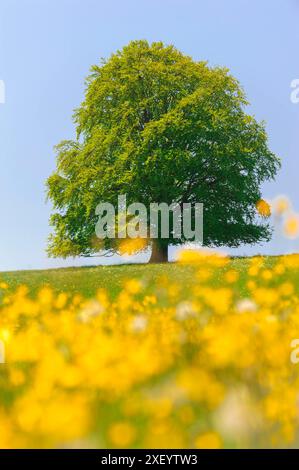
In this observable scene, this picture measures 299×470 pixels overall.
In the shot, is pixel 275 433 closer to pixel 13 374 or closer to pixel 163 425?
pixel 163 425

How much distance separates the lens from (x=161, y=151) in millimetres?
23938

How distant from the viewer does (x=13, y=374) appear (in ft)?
17.5

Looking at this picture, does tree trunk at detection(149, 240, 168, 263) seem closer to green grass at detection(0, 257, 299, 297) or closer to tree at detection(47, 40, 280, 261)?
tree at detection(47, 40, 280, 261)

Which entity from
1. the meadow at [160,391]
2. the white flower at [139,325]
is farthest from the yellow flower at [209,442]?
the white flower at [139,325]

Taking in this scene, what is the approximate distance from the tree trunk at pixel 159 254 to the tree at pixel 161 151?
5 cm

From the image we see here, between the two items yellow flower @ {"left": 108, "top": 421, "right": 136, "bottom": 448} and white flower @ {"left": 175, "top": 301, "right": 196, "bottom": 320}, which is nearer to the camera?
yellow flower @ {"left": 108, "top": 421, "right": 136, "bottom": 448}

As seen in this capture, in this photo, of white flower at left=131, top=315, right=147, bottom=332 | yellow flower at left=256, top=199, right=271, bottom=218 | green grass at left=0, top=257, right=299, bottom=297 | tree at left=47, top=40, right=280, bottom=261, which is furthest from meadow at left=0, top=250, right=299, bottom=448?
yellow flower at left=256, top=199, right=271, bottom=218

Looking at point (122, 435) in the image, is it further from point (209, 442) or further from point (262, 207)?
point (262, 207)

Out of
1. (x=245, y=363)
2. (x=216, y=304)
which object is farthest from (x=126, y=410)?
(x=216, y=304)

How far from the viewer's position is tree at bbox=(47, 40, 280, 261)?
24453 millimetres

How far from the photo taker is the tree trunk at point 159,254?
25656 millimetres

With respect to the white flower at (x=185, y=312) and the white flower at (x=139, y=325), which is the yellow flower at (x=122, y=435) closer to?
the white flower at (x=139, y=325)

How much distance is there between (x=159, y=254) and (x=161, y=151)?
14.9 feet

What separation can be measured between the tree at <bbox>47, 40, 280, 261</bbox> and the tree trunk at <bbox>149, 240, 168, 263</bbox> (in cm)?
5
